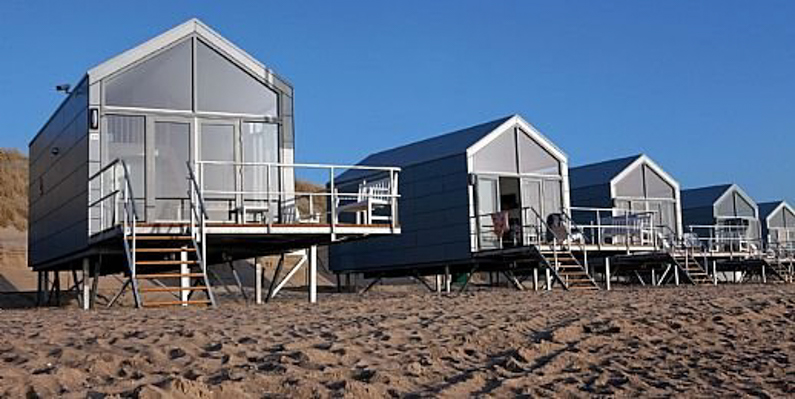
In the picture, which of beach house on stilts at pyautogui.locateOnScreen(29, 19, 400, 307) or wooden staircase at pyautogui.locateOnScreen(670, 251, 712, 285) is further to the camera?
wooden staircase at pyautogui.locateOnScreen(670, 251, 712, 285)

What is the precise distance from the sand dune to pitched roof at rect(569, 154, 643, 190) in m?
18.2

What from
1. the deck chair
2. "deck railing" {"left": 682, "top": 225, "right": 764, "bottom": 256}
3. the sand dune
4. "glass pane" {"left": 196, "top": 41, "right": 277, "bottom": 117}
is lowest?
the sand dune

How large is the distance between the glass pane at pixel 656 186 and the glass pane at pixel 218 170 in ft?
54.1

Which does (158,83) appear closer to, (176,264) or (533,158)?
(176,264)

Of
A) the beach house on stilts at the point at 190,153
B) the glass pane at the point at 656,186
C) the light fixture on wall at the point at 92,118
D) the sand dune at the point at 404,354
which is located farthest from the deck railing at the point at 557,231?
the sand dune at the point at 404,354

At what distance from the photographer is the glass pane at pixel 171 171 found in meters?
15.2

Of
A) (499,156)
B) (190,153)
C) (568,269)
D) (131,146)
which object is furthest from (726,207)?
(131,146)

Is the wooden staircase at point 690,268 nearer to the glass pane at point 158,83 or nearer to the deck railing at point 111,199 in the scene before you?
the glass pane at point 158,83

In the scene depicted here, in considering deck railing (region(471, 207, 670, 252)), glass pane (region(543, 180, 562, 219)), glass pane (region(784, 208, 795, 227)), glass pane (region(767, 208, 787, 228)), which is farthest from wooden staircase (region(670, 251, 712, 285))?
glass pane (region(784, 208, 795, 227))

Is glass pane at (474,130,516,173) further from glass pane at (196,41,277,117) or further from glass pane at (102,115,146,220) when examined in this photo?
glass pane at (102,115,146,220)

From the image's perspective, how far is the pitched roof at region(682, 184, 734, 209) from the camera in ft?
113

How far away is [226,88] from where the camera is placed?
1587 cm

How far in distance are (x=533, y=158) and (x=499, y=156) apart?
3.81 feet

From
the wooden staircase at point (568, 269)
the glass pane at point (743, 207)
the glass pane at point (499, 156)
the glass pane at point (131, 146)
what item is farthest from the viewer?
the glass pane at point (743, 207)
